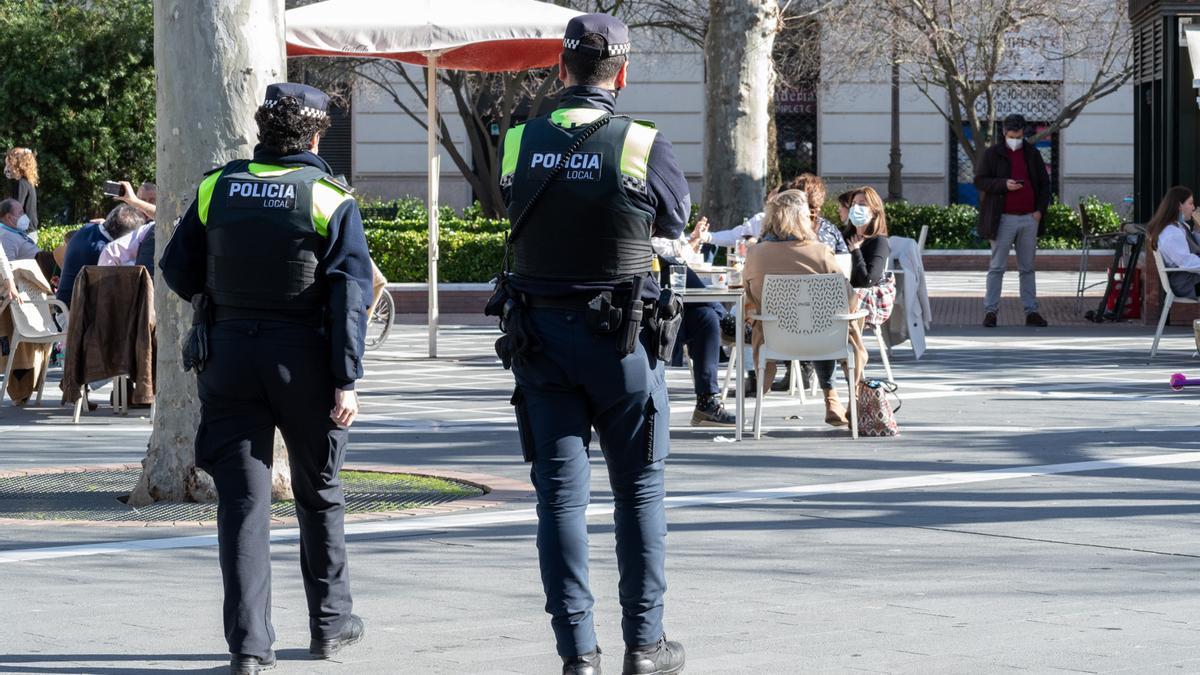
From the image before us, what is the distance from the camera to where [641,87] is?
3928 centimetres

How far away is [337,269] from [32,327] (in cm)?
809

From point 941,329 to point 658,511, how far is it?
1382 centimetres

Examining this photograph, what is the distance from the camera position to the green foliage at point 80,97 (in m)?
26.3

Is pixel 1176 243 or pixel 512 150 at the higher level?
pixel 512 150

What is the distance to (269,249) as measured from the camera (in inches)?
210

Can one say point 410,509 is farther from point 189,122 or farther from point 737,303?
point 737,303

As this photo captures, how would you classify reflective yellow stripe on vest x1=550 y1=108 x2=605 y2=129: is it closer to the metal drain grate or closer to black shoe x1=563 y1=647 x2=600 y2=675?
black shoe x1=563 y1=647 x2=600 y2=675

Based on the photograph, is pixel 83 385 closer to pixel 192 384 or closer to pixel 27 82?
pixel 192 384

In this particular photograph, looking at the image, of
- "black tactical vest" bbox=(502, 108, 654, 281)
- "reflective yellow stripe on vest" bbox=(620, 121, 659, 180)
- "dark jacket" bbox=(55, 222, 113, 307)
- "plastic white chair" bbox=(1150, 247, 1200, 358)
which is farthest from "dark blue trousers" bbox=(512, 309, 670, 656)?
"plastic white chair" bbox=(1150, 247, 1200, 358)

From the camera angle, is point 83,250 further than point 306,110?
Yes

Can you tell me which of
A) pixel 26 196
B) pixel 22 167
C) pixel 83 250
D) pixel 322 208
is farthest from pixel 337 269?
pixel 26 196

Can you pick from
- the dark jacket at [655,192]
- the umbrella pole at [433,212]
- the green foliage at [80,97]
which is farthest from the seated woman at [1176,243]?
the green foliage at [80,97]

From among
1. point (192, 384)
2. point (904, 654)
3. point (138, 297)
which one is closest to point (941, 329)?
point (138, 297)

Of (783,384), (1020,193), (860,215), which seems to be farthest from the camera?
(1020,193)
